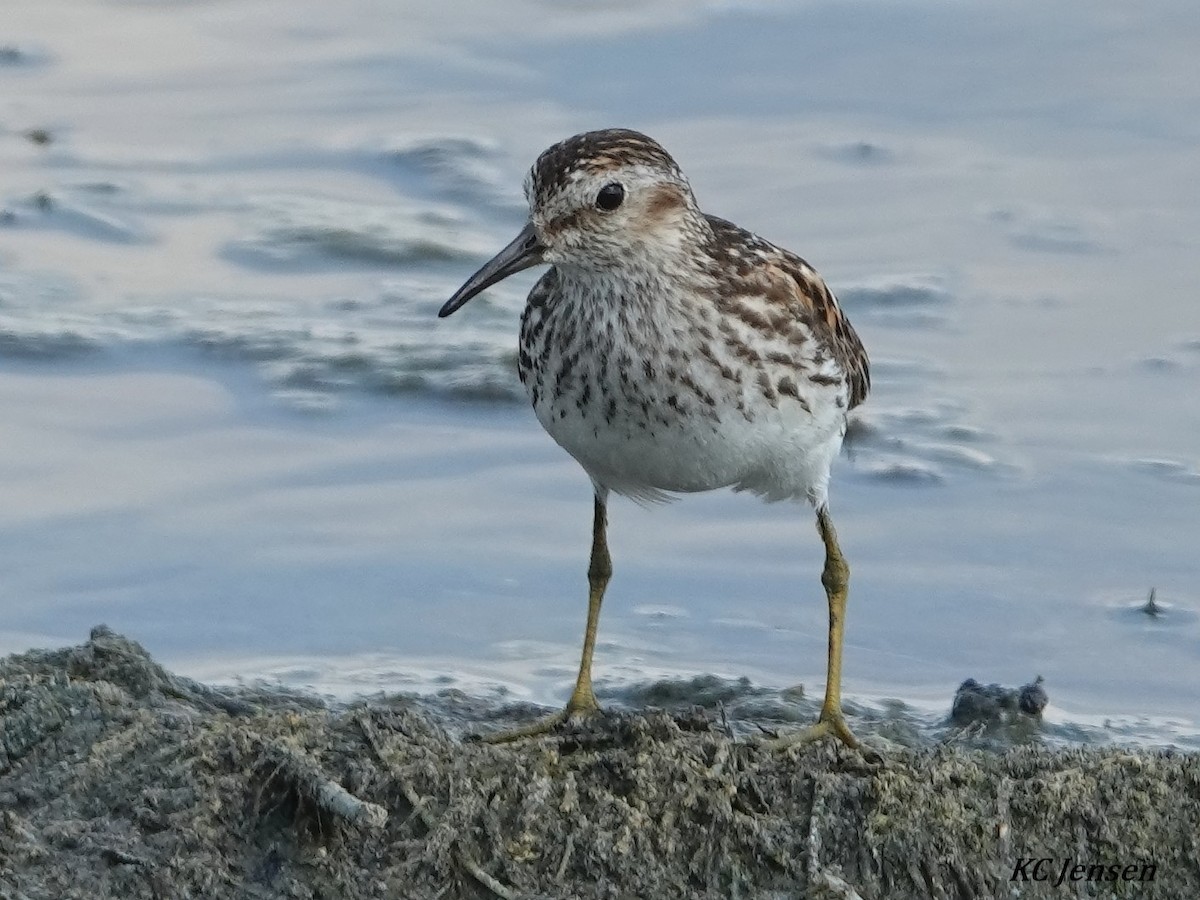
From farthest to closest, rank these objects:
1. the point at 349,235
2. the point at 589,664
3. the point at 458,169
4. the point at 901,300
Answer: the point at 458,169, the point at 349,235, the point at 901,300, the point at 589,664

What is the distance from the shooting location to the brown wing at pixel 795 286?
639cm

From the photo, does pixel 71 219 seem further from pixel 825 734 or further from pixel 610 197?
pixel 825 734

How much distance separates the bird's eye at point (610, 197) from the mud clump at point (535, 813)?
1.42 meters

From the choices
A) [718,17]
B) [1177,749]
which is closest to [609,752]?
[1177,749]

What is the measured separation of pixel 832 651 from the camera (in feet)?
21.7

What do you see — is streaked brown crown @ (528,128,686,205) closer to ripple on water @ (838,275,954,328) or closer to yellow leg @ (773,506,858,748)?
yellow leg @ (773,506,858,748)

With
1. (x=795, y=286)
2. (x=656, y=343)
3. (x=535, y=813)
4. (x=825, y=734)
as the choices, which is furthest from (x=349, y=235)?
(x=535, y=813)

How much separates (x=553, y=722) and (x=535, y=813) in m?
1.27

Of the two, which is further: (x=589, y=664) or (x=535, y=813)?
(x=589, y=664)

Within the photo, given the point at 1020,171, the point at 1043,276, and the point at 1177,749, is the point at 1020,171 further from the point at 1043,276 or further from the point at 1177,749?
the point at 1177,749

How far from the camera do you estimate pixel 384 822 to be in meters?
5.10

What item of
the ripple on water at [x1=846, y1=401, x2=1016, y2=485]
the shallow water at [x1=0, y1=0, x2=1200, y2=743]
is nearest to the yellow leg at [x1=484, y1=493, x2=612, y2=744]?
the shallow water at [x1=0, y1=0, x2=1200, y2=743]

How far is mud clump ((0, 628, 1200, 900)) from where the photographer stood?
16.5 ft

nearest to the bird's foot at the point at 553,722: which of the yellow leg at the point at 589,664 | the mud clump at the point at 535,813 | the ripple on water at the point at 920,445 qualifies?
the yellow leg at the point at 589,664
